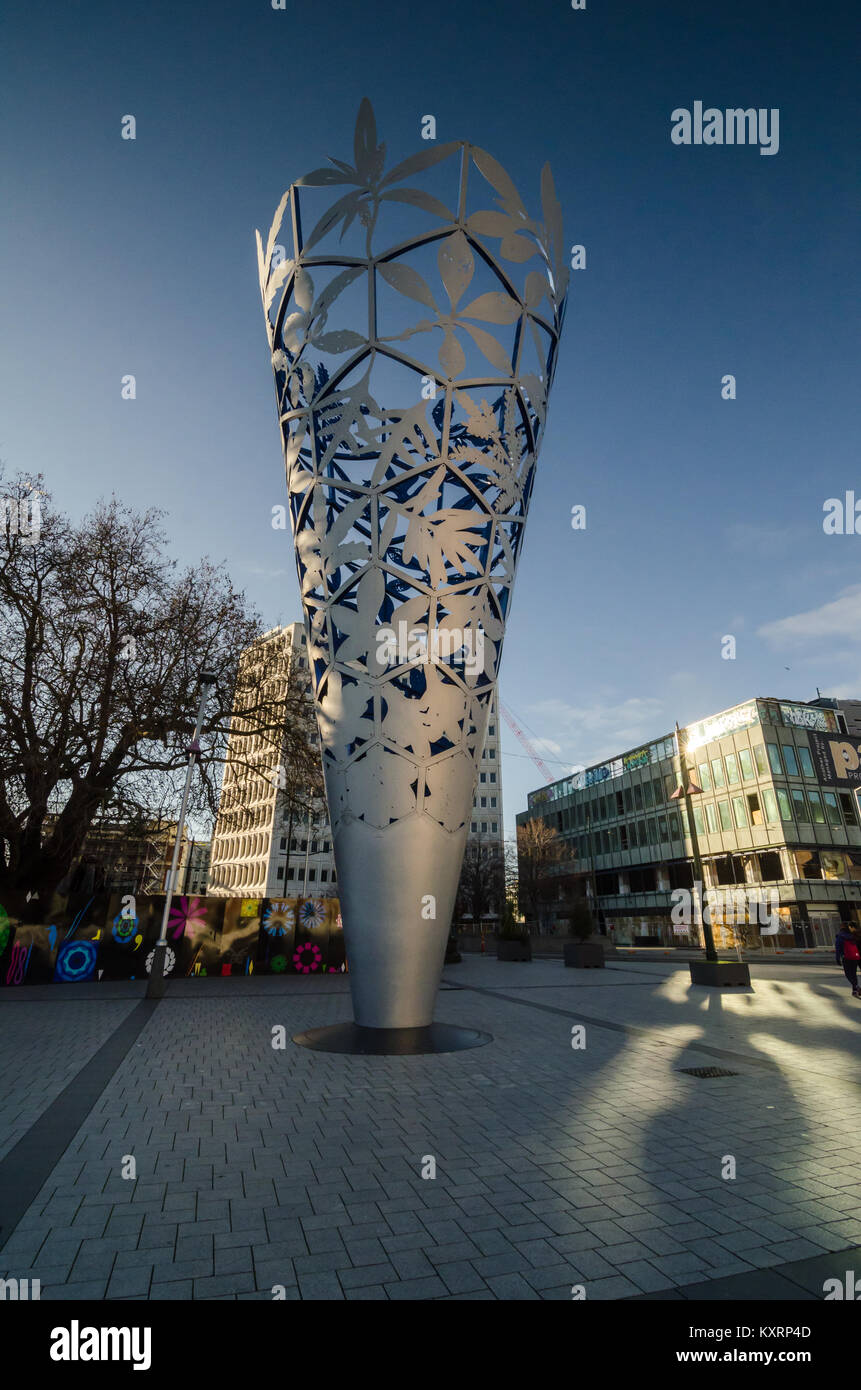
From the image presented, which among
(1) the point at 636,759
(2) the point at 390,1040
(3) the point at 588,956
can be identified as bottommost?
(3) the point at 588,956

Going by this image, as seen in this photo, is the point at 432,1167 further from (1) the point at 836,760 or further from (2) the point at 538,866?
(2) the point at 538,866

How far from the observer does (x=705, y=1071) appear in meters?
8.04

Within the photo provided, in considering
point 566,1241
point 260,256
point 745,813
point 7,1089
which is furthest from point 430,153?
point 745,813

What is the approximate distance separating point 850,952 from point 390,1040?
1172 cm

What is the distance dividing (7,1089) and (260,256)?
43.0 ft

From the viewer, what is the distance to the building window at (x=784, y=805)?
4312cm

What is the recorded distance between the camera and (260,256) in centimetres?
1211

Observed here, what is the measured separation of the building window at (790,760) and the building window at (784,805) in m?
1.43

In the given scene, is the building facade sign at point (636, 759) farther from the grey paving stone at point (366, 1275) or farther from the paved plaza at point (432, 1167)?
the grey paving stone at point (366, 1275)

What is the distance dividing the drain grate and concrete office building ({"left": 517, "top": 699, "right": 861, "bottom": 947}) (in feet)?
93.9

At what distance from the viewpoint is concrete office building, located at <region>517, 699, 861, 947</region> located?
42250 millimetres

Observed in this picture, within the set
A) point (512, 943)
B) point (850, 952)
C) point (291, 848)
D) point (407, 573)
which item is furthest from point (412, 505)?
point (291, 848)
